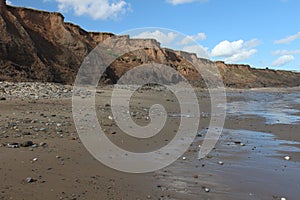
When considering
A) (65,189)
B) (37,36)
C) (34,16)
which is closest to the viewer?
(65,189)

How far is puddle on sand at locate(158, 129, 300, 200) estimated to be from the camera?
4.50 metres

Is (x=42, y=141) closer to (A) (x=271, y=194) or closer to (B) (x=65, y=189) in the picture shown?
(B) (x=65, y=189)

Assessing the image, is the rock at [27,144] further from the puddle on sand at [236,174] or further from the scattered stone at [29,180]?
the puddle on sand at [236,174]

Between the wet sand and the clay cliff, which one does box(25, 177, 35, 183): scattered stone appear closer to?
the wet sand

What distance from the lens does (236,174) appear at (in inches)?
214

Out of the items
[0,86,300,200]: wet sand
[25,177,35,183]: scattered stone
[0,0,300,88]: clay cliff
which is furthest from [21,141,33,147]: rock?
[0,0,300,88]: clay cliff

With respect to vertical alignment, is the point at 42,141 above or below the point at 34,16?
below

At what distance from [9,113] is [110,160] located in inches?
193

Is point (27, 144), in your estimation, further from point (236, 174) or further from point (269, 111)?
point (269, 111)

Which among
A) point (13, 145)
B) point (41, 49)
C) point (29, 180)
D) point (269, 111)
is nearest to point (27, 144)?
point (13, 145)

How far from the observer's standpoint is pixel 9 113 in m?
9.33

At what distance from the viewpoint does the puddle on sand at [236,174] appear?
177 inches

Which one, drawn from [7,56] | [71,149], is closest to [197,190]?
[71,149]

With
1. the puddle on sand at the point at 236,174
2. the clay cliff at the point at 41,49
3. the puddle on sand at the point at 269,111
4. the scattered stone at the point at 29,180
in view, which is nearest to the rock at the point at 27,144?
the scattered stone at the point at 29,180
